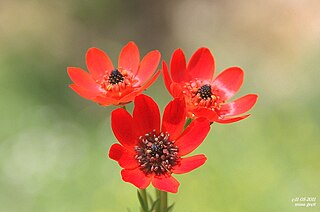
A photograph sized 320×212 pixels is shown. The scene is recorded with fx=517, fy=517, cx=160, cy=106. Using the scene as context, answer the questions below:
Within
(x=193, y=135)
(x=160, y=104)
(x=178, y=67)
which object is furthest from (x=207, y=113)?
(x=160, y=104)

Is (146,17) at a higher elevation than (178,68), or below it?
higher

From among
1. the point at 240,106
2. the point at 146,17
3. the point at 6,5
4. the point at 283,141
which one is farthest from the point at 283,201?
the point at 6,5

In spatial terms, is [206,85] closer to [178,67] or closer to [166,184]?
[178,67]

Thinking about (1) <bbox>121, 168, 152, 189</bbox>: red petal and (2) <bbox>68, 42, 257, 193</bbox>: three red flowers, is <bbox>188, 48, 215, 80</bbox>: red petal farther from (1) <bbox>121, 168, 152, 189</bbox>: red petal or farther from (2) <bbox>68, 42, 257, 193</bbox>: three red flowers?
(1) <bbox>121, 168, 152, 189</bbox>: red petal

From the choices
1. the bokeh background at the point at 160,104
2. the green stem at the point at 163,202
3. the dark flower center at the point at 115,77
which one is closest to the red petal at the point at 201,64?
the dark flower center at the point at 115,77

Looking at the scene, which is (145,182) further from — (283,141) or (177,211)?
(283,141)

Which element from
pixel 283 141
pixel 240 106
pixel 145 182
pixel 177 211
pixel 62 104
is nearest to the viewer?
pixel 145 182

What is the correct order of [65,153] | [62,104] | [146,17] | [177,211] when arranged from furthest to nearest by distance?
[146,17] < [62,104] < [65,153] < [177,211]

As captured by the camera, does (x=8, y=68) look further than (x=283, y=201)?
Yes

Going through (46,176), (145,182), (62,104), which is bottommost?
(145,182)
